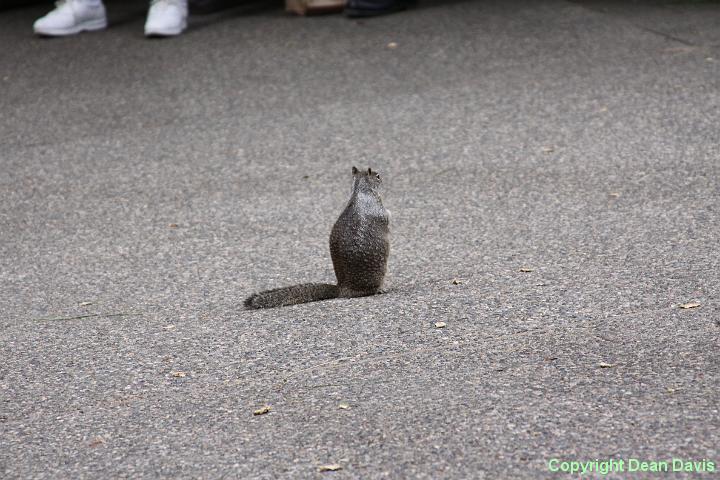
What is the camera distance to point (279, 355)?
14.9ft

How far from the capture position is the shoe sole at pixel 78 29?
1099 centimetres

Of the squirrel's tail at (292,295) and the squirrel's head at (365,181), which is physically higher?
the squirrel's head at (365,181)

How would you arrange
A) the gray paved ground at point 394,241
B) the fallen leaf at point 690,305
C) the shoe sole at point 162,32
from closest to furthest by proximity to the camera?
Answer: the gray paved ground at point 394,241
the fallen leaf at point 690,305
the shoe sole at point 162,32

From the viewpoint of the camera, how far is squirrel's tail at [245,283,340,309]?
5188 mm

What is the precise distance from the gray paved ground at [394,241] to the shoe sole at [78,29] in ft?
0.58

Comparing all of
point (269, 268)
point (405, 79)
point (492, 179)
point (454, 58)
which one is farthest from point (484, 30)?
point (269, 268)

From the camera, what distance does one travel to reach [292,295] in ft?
17.1

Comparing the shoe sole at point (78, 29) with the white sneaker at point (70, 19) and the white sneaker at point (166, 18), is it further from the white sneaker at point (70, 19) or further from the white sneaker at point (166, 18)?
the white sneaker at point (166, 18)

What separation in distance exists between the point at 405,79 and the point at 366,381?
549 cm

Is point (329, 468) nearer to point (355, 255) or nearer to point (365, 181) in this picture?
point (355, 255)

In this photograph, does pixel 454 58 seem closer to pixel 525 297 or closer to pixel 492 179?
pixel 492 179

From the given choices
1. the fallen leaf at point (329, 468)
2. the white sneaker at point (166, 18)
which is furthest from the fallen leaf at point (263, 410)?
the white sneaker at point (166, 18)

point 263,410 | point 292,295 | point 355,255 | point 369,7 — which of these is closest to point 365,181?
point 355,255

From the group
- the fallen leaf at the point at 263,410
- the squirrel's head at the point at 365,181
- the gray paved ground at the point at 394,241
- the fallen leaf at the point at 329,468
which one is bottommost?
the gray paved ground at the point at 394,241
